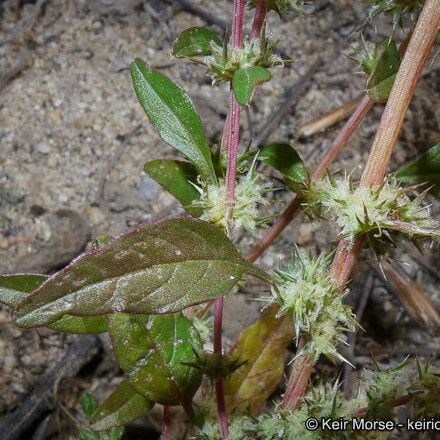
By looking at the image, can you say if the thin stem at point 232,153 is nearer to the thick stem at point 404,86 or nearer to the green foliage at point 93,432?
the thick stem at point 404,86

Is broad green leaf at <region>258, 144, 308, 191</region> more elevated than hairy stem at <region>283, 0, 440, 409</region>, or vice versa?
hairy stem at <region>283, 0, 440, 409</region>

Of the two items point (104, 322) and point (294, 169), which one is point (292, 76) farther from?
point (104, 322)

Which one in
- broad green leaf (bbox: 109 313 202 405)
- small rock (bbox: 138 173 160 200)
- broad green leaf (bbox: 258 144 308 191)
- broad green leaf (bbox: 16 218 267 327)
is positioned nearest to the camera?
broad green leaf (bbox: 16 218 267 327)

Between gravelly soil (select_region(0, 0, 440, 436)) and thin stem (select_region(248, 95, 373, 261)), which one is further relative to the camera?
gravelly soil (select_region(0, 0, 440, 436))

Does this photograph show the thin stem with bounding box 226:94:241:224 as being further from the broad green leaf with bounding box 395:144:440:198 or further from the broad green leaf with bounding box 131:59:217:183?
the broad green leaf with bounding box 395:144:440:198

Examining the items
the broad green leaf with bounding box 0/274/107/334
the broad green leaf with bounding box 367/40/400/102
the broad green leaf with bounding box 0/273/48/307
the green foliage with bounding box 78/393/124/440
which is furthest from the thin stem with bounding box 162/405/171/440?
the broad green leaf with bounding box 367/40/400/102

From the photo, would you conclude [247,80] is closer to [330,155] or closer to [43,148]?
[330,155]

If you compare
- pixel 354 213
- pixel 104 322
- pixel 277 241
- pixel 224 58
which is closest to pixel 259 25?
pixel 224 58
